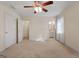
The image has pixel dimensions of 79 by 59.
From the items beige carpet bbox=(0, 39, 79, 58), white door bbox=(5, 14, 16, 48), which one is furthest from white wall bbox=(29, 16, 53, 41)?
beige carpet bbox=(0, 39, 79, 58)

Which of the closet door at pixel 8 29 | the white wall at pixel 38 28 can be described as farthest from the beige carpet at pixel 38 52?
the white wall at pixel 38 28

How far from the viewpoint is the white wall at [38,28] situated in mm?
9852

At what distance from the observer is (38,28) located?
9.88 meters

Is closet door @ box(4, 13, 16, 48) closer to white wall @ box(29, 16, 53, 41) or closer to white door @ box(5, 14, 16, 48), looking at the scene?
white door @ box(5, 14, 16, 48)

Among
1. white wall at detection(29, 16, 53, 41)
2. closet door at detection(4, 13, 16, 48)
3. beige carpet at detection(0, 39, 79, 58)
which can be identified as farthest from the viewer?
white wall at detection(29, 16, 53, 41)

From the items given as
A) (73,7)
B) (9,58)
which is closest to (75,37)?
(73,7)

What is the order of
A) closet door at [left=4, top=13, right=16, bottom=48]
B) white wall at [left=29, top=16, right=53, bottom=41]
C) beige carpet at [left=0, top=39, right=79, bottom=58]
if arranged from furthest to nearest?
white wall at [left=29, top=16, right=53, bottom=41] → closet door at [left=4, top=13, right=16, bottom=48] → beige carpet at [left=0, top=39, right=79, bottom=58]

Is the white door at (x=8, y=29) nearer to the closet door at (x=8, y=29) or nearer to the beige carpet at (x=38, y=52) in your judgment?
the closet door at (x=8, y=29)

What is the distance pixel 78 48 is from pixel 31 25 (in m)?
5.76

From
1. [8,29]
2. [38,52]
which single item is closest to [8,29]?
[8,29]

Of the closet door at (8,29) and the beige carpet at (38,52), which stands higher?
the closet door at (8,29)

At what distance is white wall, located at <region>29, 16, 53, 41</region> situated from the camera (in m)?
9.85

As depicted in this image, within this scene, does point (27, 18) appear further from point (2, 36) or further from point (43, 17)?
point (2, 36)

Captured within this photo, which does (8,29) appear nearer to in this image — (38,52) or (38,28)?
(38,52)
